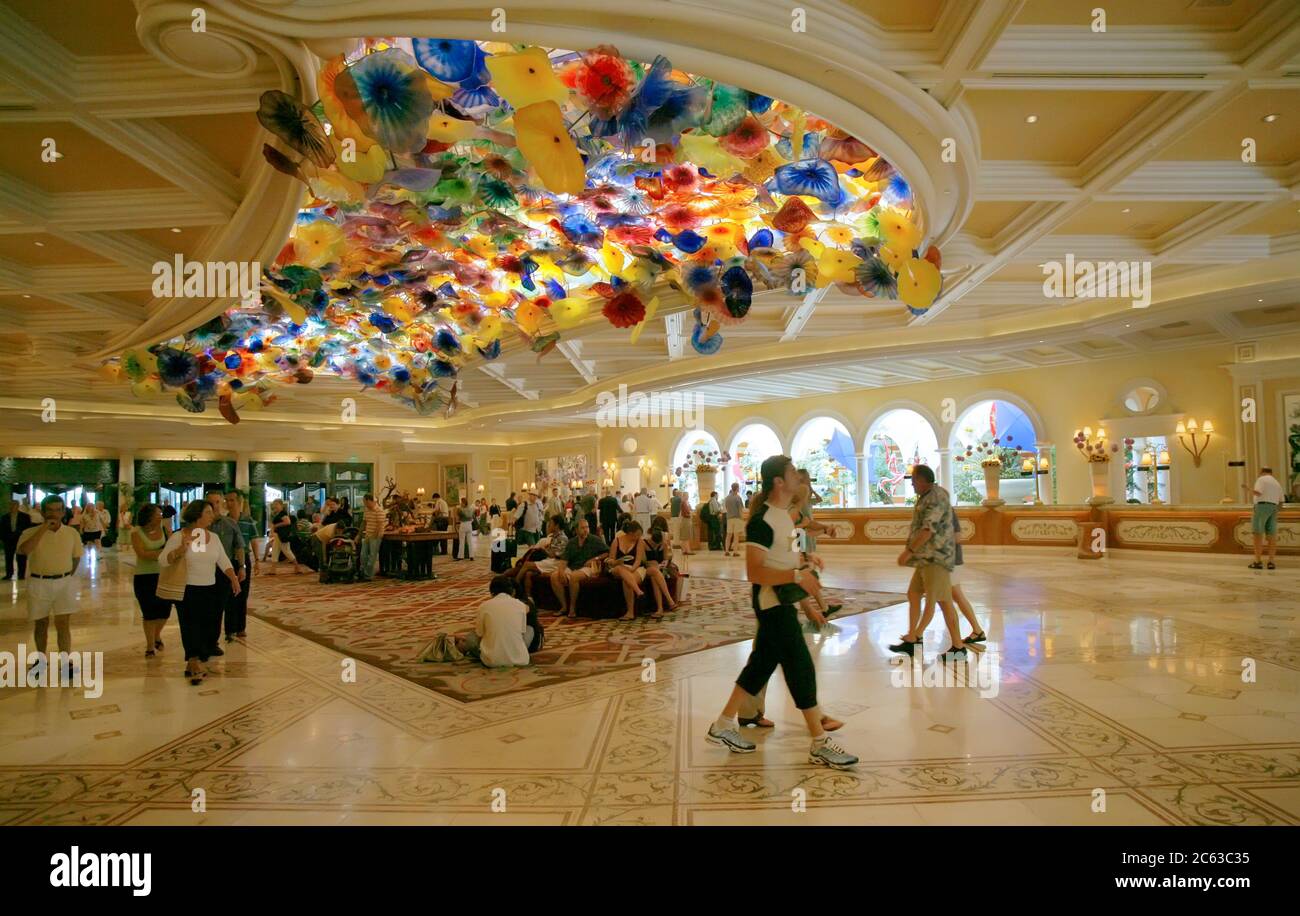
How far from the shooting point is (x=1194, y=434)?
12.3 m

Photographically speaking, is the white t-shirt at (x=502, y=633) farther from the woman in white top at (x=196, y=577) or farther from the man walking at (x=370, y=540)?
the man walking at (x=370, y=540)

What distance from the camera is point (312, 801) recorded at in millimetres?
3020

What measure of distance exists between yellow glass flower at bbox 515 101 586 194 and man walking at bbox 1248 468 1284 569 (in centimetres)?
1028

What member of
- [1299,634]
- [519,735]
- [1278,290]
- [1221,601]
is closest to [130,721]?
[519,735]

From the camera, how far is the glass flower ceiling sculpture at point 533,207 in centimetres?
372

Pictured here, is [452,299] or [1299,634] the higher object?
[452,299]

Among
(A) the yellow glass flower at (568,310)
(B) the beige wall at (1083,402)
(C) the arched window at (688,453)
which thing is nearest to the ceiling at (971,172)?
(B) the beige wall at (1083,402)

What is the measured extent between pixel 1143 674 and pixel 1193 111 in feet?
13.1

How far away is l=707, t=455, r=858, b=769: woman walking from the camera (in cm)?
332

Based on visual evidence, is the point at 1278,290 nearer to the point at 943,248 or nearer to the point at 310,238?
the point at 943,248

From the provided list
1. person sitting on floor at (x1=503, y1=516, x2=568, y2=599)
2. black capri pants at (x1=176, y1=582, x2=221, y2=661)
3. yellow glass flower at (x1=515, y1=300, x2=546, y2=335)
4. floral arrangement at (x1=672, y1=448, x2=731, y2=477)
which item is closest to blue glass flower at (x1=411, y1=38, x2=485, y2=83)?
black capri pants at (x1=176, y1=582, x2=221, y2=661)

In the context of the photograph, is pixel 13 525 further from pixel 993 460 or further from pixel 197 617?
pixel 993 460

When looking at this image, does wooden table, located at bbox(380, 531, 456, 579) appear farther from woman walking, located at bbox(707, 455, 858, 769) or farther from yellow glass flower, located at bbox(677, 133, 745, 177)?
woman walking, located at bbox(707, 455, 858, 769)

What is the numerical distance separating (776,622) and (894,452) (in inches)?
598
